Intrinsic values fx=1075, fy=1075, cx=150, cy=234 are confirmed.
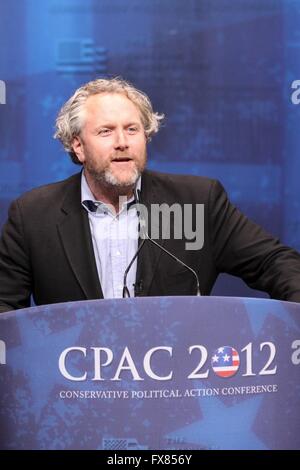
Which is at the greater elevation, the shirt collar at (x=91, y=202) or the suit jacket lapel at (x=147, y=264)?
the shirt collar at (x=91, y=202)

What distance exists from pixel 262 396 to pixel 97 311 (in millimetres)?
394

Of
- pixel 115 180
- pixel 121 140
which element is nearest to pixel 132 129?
pixel 121 140

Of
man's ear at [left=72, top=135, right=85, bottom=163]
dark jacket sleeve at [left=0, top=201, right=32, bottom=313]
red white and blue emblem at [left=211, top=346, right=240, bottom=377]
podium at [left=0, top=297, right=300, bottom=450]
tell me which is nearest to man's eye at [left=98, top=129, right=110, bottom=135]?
man's ear at [left=72, top=135, right=85, bottom=163]

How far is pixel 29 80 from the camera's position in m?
3.57

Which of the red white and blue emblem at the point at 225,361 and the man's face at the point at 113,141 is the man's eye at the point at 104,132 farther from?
the red white and blue emblem at the point at 225,361

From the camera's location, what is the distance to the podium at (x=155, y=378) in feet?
7.36

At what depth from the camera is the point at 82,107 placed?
3.30 m

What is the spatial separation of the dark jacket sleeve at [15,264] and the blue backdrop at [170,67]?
37 centimetres

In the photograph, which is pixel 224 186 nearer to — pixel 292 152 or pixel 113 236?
pixel 292 152

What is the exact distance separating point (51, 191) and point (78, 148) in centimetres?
17

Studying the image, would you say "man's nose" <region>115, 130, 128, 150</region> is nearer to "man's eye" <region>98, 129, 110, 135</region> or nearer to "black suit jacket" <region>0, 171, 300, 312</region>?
"man's eye" <region>98, 129, 110, 135</region>

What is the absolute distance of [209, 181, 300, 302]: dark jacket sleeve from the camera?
3.05 m

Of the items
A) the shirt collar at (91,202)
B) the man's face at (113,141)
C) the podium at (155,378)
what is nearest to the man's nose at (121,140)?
the man's face at (113,141)

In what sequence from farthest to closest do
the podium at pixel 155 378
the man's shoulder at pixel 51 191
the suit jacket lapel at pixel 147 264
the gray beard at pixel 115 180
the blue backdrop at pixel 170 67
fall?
1. the blue backdrop at pixel 170 67
2. the man's shoulder at pixel 51 191
3. the gray beard at pixel 115 180
4. the suit jacket lapel at pixel 147 264
5. the podium at pixel 155 378
